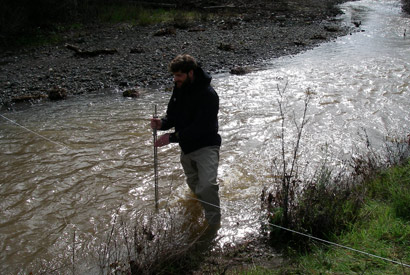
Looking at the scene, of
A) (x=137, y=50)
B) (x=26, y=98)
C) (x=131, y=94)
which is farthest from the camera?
(x=137, y=50)

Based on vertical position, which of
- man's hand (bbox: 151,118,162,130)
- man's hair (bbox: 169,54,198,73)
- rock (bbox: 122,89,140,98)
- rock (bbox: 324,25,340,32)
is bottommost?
rock (bbox: 122,89,140,98)

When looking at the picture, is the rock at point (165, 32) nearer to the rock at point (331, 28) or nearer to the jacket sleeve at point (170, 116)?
the rock at point (331, 28)

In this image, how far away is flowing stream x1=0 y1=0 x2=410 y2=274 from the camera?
535 cm

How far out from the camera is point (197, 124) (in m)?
4.50

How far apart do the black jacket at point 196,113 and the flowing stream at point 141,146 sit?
1.27 metres

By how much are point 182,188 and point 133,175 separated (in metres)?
1.00

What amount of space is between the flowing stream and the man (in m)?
0.71

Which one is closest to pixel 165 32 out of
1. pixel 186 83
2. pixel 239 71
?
pixel 239 71

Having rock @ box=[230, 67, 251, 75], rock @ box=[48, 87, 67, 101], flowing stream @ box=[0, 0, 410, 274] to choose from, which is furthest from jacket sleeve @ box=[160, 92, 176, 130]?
rock @ box=[230, 67, 251, 75]

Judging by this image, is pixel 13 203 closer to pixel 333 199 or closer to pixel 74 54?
pixel 333 199

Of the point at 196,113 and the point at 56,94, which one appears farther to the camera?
the point at 56,94

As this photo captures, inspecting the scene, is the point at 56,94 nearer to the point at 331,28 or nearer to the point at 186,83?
the point at 186,83

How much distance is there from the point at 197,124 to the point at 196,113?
15 cm

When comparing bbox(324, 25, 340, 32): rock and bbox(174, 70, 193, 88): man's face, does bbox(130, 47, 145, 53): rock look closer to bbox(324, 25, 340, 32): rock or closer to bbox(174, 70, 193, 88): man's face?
bbox(174, 70, 193, 88): man's face
